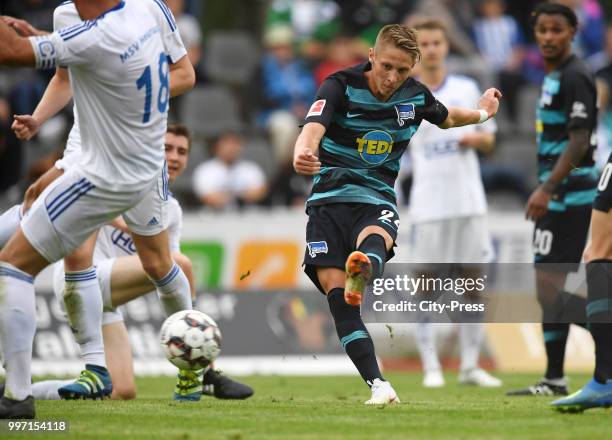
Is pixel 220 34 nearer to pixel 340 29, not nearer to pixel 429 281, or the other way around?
pixel 340 29

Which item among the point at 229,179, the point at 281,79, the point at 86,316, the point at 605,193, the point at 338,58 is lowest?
the point at 86,316

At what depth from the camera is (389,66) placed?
24.7ft

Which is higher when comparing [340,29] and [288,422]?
[340,29]

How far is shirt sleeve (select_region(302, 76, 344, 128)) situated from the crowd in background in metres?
7.96

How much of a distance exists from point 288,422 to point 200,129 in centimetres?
1180

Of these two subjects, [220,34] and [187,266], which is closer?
[187,266]

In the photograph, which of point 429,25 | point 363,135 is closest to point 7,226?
point 363,135

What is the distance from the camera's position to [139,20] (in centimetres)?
670

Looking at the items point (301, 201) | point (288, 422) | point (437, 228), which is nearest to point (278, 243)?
point (301, 201)

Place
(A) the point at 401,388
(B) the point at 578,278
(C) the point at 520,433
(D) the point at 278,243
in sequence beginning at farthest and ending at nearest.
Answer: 1. (D) the point at 278,243
2. (A) the point at 401,388
3. (B) the point at 578,278
4. (C) the point at 520,433

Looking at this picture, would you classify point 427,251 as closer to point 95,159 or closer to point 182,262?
point 182,262

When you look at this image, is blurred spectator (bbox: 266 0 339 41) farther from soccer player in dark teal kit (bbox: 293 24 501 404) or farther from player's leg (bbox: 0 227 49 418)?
player's leg (bbox: 0 227 49 418)

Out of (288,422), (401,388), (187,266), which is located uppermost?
(187,266)

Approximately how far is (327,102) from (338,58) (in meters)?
11.2
